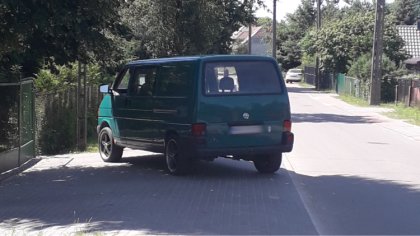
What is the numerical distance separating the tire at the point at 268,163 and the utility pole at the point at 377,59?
27.1 metres

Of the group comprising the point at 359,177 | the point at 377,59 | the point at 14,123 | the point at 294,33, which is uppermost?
the point at 294,33

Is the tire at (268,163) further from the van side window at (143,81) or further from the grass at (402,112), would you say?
the grass at (402,112)

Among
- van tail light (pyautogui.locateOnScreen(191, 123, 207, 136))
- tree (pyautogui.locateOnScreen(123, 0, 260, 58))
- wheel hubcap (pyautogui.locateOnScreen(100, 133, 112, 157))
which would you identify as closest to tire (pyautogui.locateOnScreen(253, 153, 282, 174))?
van tail light (pyautogui.locateOnScreen(191, 123, 207, 136))

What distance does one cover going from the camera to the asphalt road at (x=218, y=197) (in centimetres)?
819

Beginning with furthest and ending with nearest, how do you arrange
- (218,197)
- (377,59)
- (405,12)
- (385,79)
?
(405,12) < (385,79) < (377,59) < (218,197)

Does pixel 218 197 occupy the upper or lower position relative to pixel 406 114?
upper

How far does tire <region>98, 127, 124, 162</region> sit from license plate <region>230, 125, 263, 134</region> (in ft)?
11.3

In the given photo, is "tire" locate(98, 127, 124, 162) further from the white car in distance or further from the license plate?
the white car in distance

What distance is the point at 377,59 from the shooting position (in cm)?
3853

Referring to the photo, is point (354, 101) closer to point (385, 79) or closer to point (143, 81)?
point (385, 79)

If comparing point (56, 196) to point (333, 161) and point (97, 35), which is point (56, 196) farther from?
point (333, 161)

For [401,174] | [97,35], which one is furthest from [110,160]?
[401,174]

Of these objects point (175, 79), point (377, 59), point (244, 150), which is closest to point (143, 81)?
point (175, 79)

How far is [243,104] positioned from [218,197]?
2.14 m
